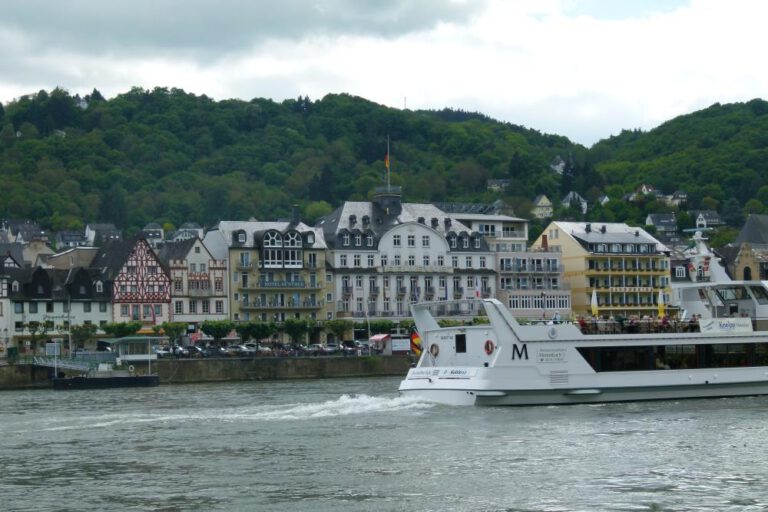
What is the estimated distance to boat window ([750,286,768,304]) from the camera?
55375 mm

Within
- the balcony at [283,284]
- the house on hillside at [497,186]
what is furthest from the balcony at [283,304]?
the house on hillside at [497,186]

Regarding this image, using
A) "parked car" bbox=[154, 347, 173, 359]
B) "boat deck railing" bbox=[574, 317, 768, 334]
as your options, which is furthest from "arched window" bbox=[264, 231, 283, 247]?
"boat deck railing" bbox=[574, 317, 768, 334]

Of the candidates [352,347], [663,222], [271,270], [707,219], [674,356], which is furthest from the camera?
[707,219]

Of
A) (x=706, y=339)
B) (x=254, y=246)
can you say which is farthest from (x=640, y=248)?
(x=706, y=339)

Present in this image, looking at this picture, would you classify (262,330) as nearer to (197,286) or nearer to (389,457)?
(197,286)

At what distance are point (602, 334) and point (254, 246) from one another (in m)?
56.9

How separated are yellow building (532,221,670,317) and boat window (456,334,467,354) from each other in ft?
211

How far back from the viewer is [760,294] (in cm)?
5553

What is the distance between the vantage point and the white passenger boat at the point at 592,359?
159 ft

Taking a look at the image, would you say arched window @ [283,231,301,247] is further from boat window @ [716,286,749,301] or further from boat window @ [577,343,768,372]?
boat window @ [577,343,768,372]

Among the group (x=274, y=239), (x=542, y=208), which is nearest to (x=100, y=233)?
(x=542, y=208)

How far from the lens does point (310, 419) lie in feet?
150

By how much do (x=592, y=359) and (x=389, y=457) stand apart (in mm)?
15887

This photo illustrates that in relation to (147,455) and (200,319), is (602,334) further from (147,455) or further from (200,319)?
(200,319)
